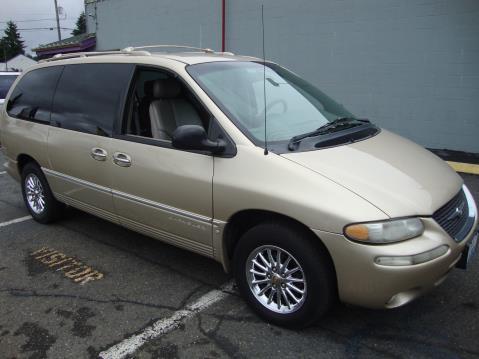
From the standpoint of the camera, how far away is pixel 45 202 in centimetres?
507

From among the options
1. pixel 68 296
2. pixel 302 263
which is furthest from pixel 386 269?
pixel 68 296

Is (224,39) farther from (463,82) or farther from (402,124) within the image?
(463,82)

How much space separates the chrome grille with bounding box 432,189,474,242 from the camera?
2.82 metres

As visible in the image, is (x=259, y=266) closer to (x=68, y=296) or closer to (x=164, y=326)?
(x=164, y=326)

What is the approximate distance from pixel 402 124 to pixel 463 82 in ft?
3.98

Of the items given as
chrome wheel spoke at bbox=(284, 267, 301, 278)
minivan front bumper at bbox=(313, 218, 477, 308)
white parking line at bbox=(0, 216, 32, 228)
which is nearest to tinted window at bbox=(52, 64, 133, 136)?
white parking line at bbox=(0, 216, 32, 228)

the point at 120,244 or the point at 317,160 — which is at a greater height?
the point at 317,160

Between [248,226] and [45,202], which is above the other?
[248,226]

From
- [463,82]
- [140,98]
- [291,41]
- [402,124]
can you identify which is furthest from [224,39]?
[140,98]

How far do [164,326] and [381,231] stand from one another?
157cm

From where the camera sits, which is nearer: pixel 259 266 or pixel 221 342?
pixel 221 342

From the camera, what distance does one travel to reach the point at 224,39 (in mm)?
10680

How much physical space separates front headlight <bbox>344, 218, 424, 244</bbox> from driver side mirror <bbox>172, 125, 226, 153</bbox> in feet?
3.40

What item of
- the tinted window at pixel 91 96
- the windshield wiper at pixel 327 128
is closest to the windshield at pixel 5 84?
the tinted window at pixel 91 96
